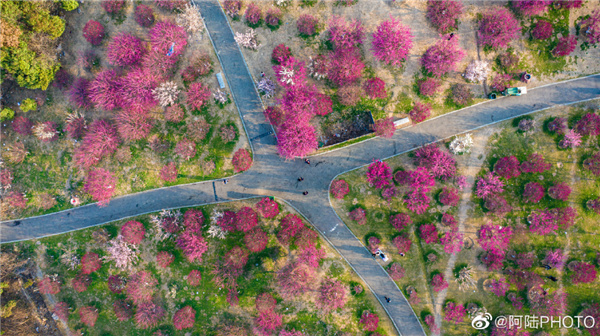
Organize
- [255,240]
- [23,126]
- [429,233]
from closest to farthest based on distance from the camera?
[255,240] → [429,233] → [23,126]

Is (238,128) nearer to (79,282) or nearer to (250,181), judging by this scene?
(250,181)

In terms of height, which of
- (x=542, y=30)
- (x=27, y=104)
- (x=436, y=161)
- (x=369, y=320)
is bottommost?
(x=369, y=320)

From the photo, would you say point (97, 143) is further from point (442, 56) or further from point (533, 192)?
point (533, 192)

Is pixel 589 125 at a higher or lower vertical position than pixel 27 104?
higher

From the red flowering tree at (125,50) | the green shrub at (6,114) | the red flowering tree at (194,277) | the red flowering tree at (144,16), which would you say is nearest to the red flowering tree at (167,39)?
the red flowering tree at (144,16)

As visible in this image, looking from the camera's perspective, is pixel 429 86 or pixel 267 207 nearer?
pixel 267 207

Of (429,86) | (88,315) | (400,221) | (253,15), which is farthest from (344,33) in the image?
(88,315)

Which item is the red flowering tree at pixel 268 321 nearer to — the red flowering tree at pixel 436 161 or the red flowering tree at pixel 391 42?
the red flowering tree at pixel 436 161
